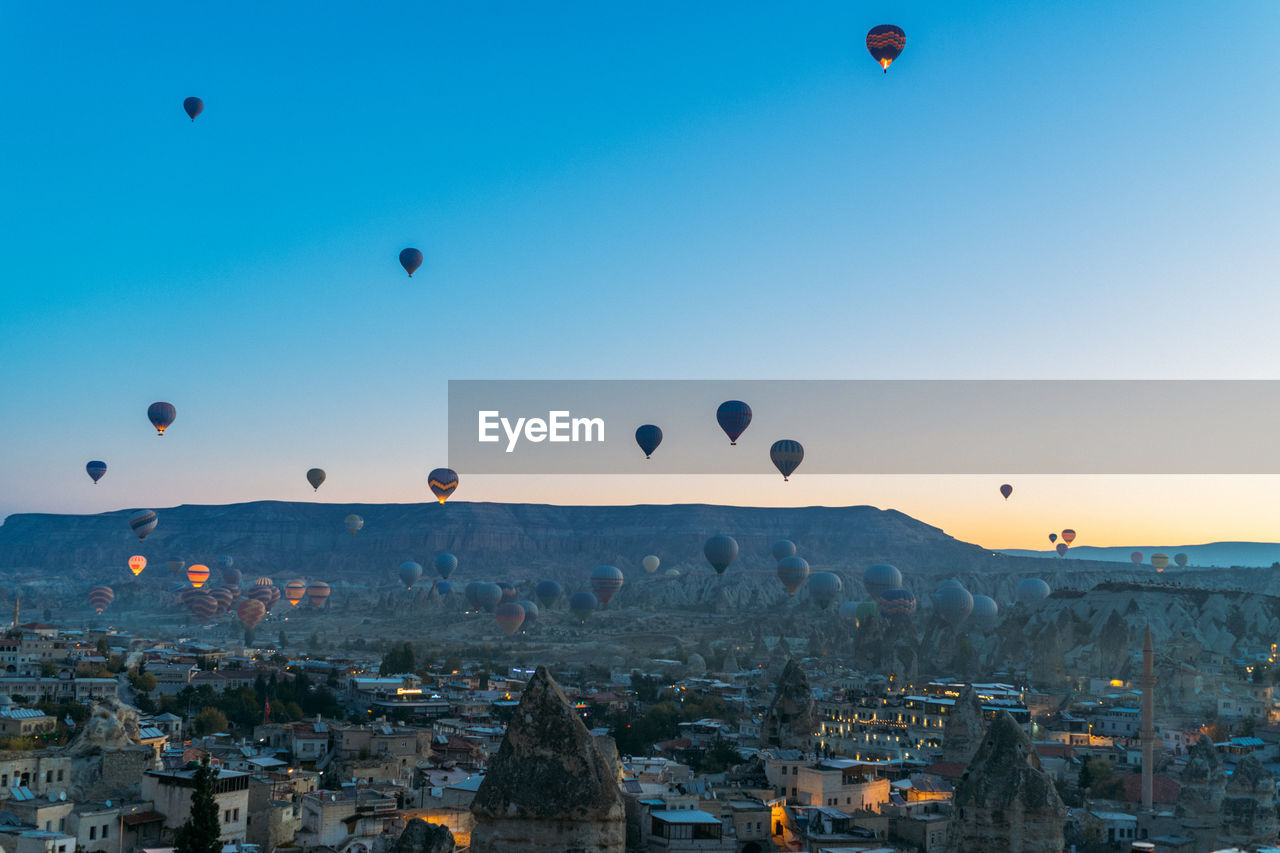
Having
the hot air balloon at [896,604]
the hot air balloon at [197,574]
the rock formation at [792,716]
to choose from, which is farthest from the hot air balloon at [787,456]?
the hot air balloon at [197,574]

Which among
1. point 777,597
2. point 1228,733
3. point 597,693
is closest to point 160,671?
point 597,693

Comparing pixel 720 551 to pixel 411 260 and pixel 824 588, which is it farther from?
pixel 411 260

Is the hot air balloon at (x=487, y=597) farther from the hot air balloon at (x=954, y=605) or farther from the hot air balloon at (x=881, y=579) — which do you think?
the hot air balloon at (x=954, y=605)

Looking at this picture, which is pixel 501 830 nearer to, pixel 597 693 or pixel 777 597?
pixel 597 693

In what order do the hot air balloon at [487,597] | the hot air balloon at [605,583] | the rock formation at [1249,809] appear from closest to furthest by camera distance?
the rock formation at [1249,809] < the hot air balloon at [605,583] < the hot air balloon at [487,597]

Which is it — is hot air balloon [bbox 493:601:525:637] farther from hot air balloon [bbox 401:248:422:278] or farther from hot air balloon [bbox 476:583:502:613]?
hot air balloon [bbox 401:248:422:278]

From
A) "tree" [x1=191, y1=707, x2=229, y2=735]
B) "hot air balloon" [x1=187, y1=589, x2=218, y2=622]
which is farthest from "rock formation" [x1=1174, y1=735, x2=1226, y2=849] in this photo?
"hot air balloon" [x1=187, y1=589, x2=218, y2=622]
